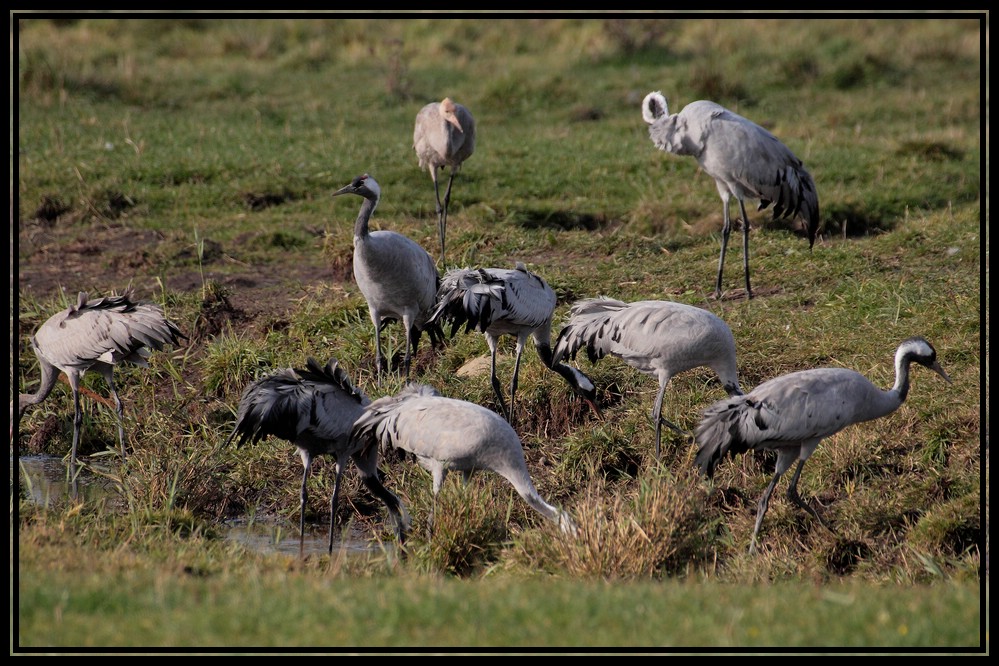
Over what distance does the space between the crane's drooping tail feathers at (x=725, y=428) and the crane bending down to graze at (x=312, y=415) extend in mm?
1516

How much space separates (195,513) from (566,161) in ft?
18.4

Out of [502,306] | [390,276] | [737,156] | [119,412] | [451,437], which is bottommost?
[119,412]

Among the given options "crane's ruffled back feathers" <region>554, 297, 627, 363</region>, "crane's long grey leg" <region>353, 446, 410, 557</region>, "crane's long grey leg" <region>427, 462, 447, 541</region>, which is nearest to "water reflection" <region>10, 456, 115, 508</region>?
"crane's long grey leg" <region>353, 446, 410, 557</region>

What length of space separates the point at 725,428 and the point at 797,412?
1.14 ft

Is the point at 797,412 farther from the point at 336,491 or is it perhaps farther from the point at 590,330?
the point at 336,491

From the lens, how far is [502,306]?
23.2 ft

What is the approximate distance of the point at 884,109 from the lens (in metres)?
13.0

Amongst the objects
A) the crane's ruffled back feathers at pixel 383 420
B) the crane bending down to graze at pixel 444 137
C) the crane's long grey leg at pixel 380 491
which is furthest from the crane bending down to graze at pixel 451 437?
the crane bending down to graze at pixel 444 137

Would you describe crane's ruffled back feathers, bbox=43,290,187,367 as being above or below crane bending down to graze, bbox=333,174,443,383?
below

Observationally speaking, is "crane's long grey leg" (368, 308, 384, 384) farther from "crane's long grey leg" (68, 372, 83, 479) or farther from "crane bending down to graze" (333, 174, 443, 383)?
"crane's long grey leg" (68, 372, 83, 479)

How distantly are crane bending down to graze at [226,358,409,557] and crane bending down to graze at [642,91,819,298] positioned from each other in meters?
3.05

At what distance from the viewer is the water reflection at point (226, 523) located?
21.1 feet

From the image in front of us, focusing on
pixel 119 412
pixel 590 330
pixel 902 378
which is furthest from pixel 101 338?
pixel 902 378

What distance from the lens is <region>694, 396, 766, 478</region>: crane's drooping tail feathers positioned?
588cm
